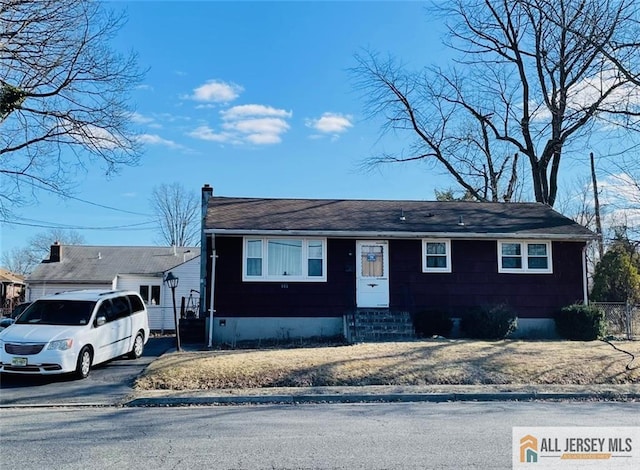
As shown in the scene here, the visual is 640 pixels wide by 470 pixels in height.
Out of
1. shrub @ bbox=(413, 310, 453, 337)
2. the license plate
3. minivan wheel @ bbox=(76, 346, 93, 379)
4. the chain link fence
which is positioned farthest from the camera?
the chain link fence

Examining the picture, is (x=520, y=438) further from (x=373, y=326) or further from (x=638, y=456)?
(x=373, y=326)

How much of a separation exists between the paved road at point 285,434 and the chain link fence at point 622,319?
920 cm

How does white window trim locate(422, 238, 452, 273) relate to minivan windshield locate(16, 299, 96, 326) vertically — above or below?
above

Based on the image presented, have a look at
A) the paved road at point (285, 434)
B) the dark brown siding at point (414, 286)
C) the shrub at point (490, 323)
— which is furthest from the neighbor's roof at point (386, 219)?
the paved road at point (285, 434)

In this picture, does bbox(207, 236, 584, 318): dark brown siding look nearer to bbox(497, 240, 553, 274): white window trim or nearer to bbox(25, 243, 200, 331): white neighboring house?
bbox(497, 240, 553, 274): white window trim

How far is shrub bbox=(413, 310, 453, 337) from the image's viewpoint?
52.9ft

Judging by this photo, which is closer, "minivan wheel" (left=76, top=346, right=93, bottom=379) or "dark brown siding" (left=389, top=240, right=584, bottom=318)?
"minivan wheel" (left=76, top=346, right=93, bottom=379)

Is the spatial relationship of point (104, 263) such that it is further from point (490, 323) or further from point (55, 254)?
point (490, 323)

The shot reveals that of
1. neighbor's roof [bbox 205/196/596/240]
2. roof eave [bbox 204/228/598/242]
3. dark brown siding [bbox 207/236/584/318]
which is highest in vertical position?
neighbor's roof [bbox 205/196/596/240]

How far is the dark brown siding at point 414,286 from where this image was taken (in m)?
16.6

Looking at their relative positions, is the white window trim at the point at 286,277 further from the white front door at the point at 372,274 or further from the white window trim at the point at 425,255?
the white window trim at the point at 425,255

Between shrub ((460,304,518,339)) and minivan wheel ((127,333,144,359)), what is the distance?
31.4ft

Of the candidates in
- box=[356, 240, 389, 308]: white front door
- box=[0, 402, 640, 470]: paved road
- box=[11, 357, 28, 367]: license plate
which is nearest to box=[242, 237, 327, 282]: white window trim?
box=[356, 240, 389, 308]: white front door

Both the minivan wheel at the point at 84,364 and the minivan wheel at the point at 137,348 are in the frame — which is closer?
the minivan wheel at the point at 84,364
